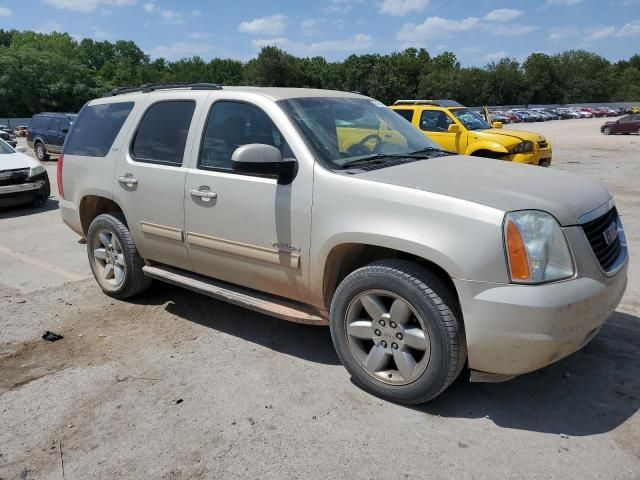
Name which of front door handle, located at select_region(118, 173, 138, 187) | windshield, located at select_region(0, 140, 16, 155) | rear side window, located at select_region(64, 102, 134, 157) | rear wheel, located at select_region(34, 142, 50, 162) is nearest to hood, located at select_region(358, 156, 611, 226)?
front door handle, located at select_region(118, 173, 138, 187)

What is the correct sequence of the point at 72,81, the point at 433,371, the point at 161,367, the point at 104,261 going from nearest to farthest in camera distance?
1. the point at 433,371
2. the point at 161,367
3. the point at 104,261
4. the point at 72,81

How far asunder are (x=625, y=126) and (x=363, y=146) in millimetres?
37933

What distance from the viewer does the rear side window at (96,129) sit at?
4.89m

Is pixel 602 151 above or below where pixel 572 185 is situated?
below

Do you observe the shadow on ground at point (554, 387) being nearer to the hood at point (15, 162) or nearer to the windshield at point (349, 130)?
the windshield at point (349, 130)

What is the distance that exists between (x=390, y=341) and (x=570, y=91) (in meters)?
113

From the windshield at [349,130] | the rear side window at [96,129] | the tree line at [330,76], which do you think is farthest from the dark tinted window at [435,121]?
the tree line at [330,76]

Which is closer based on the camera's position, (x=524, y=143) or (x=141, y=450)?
(x=141, y=450)

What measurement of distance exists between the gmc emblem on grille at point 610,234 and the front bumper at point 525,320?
35 cm

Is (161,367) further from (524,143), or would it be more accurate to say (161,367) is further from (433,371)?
(524,143)

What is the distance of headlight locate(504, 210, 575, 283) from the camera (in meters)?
2.76

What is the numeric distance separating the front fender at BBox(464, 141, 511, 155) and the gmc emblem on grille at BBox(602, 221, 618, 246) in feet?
26.1

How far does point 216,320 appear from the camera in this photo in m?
4.70

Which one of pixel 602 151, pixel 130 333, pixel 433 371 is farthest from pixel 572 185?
pixel 602 151
